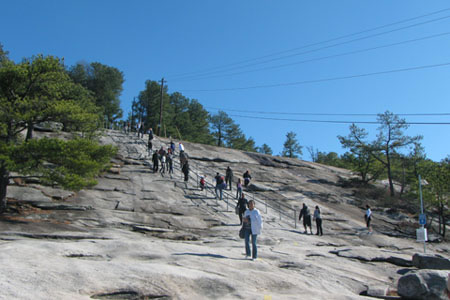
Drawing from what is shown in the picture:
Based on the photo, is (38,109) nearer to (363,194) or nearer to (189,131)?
(363,194)

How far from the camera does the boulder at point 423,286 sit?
25.6 ft

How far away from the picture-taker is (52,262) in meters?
7.15

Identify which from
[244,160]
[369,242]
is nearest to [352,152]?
[244,160]

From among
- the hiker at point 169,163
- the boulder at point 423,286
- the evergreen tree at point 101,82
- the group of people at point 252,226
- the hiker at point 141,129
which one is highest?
the evergreen tree at point 101,82

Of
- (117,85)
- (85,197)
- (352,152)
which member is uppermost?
(117,85)

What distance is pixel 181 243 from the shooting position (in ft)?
39.9

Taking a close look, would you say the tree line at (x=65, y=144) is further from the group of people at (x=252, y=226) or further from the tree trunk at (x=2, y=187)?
the group of people at (x=252, y=226)

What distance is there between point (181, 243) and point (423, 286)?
7.02 meters

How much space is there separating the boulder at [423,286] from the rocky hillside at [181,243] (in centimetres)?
39

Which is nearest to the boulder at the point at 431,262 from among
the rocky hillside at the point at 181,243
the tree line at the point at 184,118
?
the rocky hillside at the point at 181,243

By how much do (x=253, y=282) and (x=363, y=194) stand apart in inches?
1137

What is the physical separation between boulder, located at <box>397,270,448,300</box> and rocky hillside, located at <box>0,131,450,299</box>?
385mm

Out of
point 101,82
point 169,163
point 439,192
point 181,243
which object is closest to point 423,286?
point 181,243

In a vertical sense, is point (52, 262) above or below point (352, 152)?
below
